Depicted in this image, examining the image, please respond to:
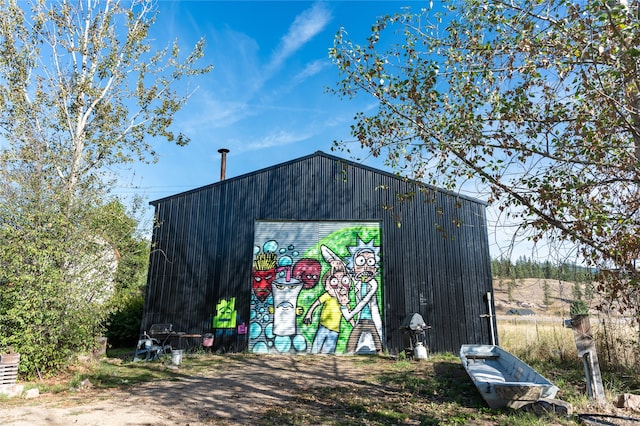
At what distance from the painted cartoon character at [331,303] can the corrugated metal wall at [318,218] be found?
1386 mm

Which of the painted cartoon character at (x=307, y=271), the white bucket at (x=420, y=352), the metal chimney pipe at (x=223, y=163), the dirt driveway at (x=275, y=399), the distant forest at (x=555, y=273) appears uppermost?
the metal chimney pipe at (x=223, y=163)

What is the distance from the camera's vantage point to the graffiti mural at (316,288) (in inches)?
495

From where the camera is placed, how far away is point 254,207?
1341 cm

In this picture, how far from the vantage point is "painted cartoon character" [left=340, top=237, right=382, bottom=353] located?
12508mm

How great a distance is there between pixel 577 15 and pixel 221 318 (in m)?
11.9

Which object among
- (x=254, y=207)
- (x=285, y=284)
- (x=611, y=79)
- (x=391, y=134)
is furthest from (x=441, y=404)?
(x=254, y=207)

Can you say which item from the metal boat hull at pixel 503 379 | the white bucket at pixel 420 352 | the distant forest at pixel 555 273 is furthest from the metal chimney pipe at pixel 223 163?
the distant forest at pixel 555 273

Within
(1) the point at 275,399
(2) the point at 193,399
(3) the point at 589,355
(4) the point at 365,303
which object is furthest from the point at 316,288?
(3) the point at 589,355

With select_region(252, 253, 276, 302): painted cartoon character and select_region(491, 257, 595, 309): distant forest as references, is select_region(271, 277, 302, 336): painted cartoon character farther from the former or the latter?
select_region(491, 257, 595, 309): distant forest

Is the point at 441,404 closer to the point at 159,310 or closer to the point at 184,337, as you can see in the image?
the point at 184,337

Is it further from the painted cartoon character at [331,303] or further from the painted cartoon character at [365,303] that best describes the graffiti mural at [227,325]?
the painted cartoon character at [365,303]

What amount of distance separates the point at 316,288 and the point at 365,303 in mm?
1743

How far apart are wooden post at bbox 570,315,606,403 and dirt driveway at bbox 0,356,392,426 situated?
13.7 ft

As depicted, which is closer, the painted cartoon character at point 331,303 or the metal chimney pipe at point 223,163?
the painted cartoon character at point 331,303
